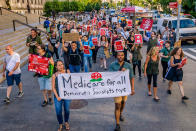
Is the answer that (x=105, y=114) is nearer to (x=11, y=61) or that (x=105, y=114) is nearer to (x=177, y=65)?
(x=177, y=65)

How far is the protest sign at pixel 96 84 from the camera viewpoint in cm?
514

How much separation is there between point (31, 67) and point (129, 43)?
5182 mm

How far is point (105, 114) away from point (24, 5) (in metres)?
43.5

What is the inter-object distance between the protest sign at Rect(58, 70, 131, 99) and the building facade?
30085 millimetres

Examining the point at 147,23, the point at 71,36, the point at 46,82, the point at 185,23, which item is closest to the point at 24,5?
the point at 185,23

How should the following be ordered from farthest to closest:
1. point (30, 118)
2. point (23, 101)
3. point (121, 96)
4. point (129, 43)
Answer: point (129, 43), point (23, 101), point (30, 118), point (121, 96)

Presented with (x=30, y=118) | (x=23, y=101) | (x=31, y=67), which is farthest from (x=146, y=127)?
(x=23, y=101)

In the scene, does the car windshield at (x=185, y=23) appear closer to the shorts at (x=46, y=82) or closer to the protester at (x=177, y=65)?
the protester at (x=177, y=65)

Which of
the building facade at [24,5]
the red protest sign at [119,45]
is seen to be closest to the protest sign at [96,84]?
the red protest sign at [119,45]

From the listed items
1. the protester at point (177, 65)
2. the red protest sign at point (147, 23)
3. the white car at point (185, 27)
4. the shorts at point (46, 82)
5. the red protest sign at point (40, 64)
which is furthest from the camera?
the white car at point (185, 27)

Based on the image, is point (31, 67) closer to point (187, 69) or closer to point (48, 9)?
point (187, 69)

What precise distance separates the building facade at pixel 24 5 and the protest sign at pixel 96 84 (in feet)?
98.7

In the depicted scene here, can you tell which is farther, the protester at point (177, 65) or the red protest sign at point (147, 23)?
the red protest sign at point (147, 23)

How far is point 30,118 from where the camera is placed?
592 centimetres
